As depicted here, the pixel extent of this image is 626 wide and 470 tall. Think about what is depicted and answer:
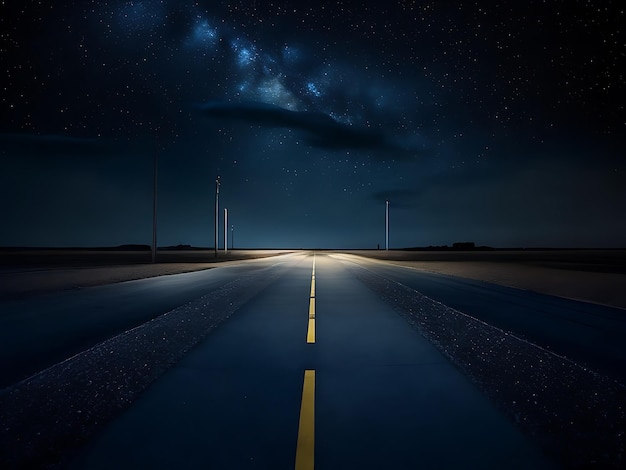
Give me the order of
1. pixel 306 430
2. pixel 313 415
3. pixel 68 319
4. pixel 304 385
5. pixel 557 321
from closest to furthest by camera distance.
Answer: pixel 306 430, pixel 313 415, pixel 304 385, pixel 557 321, pixel 68 319

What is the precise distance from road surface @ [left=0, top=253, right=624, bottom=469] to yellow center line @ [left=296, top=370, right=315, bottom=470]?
0.02 meters

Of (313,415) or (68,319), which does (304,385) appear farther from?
(68,319)

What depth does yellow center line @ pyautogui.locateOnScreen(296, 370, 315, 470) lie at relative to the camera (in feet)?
11.8

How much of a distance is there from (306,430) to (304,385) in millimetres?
1364

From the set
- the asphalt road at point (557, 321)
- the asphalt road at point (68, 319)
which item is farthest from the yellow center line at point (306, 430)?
the asphalt road at point (557, 321)

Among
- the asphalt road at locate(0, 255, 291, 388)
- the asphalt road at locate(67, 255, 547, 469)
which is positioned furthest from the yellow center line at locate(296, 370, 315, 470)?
the asphalt road at locate(0, 255, 291, 388)

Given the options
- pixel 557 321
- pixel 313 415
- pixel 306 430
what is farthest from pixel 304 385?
pixel 557 321

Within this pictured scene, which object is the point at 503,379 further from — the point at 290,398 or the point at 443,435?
the point at 290,398

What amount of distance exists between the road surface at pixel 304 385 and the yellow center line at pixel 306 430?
0.02 metres

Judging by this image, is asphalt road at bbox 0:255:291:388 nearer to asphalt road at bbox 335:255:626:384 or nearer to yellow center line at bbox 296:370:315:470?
yellow center line at bbox 296:370:315:470

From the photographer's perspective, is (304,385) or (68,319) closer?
(304,385)

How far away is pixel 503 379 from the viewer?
5883 millimetres

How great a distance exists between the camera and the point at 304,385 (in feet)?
18.3

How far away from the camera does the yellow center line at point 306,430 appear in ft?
11.8
